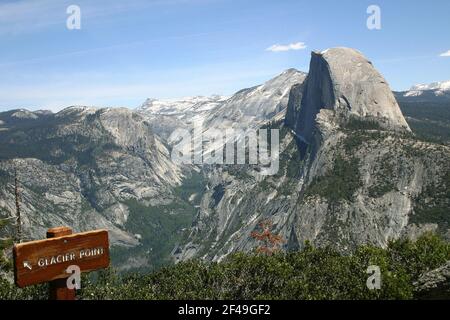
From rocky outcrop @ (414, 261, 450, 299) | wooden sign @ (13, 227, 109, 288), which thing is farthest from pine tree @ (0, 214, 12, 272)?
wooden sign @ (13, 227, 109, 288)

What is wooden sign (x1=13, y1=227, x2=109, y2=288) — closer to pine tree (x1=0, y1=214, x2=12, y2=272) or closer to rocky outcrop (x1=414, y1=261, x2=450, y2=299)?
rocky outcrop (x1=414, y1=261, x2=450, y2=299)

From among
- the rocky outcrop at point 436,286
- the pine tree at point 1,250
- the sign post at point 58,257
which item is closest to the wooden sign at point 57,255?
the sign post at point 58,257

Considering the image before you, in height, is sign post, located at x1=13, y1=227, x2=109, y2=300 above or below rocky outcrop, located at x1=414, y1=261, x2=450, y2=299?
above

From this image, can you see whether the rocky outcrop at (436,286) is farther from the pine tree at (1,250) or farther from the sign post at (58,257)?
the pine tree at (1,250)

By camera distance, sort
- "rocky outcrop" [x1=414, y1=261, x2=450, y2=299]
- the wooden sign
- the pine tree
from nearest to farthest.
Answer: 1. the wooden sign
2. "rocky outcrop" [x1=414, y1=261, x2=450, y2=299]
3. the pine tree
